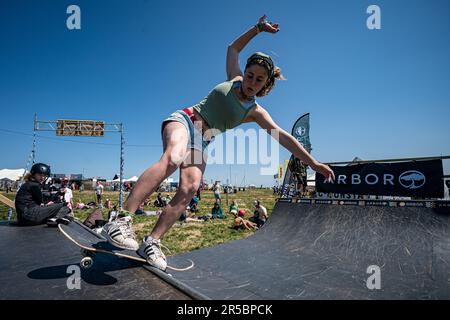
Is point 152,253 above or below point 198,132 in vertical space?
below

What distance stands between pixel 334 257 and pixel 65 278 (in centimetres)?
326

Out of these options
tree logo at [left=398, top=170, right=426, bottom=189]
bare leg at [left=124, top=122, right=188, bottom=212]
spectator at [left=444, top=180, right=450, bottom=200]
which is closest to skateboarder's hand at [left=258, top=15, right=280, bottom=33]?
bare leg at [left=124, top=122, right=188, bottom=212]

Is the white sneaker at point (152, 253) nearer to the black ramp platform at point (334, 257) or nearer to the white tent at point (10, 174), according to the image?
the black ramp platform at point (334, 257)

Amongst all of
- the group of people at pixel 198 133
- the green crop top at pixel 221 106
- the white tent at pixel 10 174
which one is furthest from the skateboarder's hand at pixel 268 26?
the white tent at pixel 10 174

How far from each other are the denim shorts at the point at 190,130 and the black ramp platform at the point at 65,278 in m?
1.07

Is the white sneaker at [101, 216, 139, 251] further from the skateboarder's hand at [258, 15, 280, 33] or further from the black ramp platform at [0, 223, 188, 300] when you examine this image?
the skateboarder's hand at [258, 15, 280, 33]

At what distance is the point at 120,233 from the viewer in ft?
6.01

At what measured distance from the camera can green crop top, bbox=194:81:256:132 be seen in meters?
2.14

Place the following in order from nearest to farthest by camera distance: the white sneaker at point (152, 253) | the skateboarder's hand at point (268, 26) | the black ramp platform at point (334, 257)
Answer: the white sneaker at point (152, 253)
the black ramp platform at point (334, 257)
the skateboarder's hand at point (268, 26)

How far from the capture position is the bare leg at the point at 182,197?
2.00 m

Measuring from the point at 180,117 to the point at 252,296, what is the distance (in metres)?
1.59

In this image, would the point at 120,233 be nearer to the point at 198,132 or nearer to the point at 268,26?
the point at 198,132

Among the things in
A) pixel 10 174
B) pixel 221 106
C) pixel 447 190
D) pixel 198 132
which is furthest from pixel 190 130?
pixel 10 174

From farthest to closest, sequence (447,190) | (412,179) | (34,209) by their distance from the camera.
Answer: (412,179) → (447,190) → (34,209)
